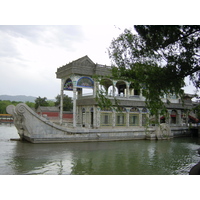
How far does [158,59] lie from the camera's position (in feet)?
24.7

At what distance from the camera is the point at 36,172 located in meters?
7.91

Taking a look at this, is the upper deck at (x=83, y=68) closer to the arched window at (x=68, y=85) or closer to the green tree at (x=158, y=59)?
the arched window at (x=68, y=85)

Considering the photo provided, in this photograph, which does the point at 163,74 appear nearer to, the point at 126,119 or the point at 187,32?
the point at 187,32

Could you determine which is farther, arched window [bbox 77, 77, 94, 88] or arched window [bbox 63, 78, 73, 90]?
arched window [bbox 63, 78, 73, 90]

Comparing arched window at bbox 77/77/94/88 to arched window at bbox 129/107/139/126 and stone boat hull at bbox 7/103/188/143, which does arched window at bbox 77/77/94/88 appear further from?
arched window at bbox 129/107/139/126

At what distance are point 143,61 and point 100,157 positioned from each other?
559 cm

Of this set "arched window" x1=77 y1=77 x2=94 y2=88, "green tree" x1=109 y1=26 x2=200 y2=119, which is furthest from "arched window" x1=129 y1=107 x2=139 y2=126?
"green tree" x1=109 y1=26 x2=200 y2=119

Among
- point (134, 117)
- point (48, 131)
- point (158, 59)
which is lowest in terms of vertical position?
point (48, 131)

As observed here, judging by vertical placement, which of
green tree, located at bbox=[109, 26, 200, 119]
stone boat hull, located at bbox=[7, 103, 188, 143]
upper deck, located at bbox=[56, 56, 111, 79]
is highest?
upper deck, located at bbox=[56, 56, 111, 79]

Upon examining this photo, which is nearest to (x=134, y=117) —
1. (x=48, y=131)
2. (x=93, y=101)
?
(x=93, y=101)

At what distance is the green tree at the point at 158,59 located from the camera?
653 cm

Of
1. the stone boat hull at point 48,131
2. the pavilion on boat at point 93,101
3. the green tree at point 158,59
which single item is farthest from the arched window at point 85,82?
the green tree at point 158,59

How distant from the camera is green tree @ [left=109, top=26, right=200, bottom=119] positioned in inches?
257

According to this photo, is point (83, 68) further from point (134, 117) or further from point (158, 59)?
point (158, 59)
